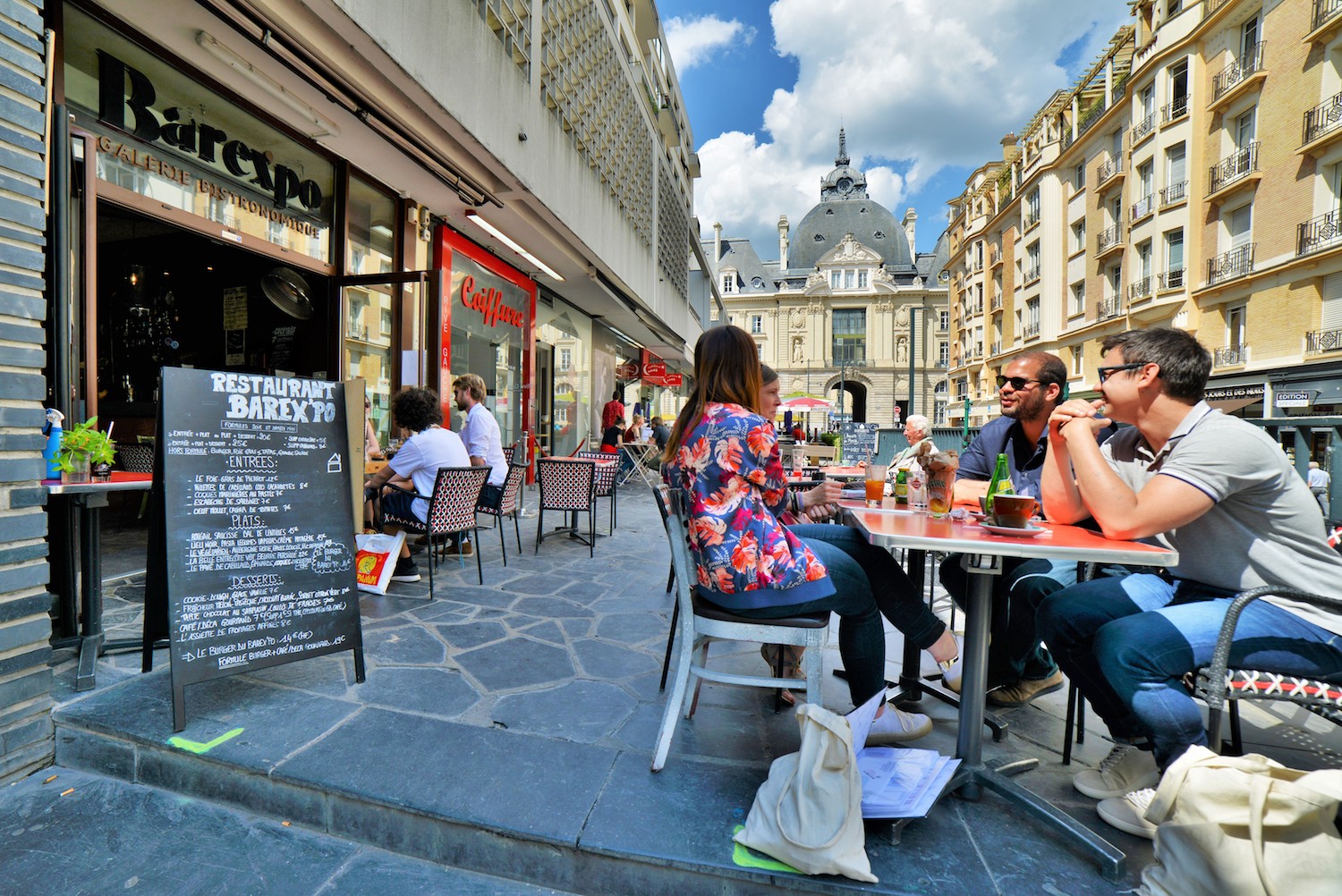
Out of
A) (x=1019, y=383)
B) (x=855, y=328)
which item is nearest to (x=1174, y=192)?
(x=1019, y=383)

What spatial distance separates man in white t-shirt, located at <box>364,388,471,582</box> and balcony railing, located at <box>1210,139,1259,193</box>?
24982mm

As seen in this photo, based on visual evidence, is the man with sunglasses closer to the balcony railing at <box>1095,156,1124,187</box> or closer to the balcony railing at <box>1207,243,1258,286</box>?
the balcony railing at <box>1207,243,1258,286</box>

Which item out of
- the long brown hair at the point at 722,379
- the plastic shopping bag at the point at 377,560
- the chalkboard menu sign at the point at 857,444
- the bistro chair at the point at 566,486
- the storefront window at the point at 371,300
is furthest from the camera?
the chalkboard menu sign at the point at 857,444

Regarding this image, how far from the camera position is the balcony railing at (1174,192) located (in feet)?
70.5

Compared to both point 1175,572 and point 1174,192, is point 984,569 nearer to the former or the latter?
point 1175,572

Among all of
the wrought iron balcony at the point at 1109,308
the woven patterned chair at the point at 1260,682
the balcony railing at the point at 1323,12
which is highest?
the balcony railing at the point at 1323,12

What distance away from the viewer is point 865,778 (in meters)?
1.79

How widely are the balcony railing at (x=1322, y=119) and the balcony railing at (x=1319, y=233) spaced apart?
2.10 meters

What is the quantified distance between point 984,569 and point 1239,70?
89.4ft

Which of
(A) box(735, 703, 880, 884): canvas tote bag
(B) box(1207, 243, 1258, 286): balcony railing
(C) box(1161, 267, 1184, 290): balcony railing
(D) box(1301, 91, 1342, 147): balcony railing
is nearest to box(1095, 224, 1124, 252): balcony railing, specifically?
(C) box(1161, 267, 1184, 290): balcony railing

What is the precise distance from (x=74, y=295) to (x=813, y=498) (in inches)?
175

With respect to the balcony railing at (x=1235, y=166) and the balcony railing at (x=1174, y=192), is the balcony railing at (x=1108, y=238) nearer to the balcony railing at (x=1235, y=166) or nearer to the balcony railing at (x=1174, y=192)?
the balcony railing at (x=1174, y=192)

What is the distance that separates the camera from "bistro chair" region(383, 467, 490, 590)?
411 cm

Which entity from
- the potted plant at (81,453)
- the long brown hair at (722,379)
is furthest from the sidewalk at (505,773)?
the long brown hair at (722,379)
